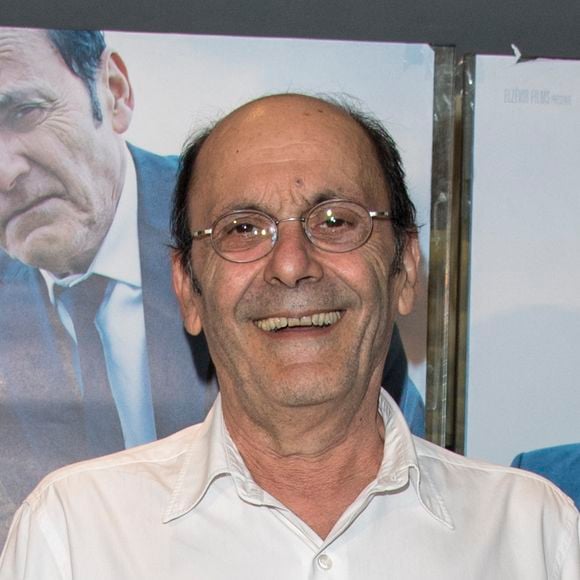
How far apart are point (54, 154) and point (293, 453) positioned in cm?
74

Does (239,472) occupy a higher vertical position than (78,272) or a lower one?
lower

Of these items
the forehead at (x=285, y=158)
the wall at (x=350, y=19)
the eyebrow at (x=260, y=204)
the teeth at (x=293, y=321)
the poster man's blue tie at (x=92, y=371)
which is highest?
the wall at (x=350, y=19)

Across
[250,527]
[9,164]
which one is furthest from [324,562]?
[9,164]

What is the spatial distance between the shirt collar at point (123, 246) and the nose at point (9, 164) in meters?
0.19

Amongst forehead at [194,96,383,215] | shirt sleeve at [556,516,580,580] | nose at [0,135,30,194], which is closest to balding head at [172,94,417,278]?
forehead at [194,96,383,215]

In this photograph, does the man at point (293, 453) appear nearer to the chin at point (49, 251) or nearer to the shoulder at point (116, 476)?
the shoulder at point (116, 476)

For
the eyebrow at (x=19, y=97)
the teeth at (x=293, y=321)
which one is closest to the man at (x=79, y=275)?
the eyebrow at (x=19, y=97)

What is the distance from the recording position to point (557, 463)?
78.4 inches

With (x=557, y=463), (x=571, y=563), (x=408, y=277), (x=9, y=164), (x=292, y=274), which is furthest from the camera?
(x=557, y=463)

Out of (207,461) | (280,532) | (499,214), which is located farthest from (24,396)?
(499,214)

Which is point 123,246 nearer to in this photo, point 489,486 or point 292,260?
point 292,260

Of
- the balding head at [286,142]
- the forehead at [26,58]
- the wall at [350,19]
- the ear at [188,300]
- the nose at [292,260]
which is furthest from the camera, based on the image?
the wall at [350,19]

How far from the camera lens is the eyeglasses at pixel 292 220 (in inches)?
56.3

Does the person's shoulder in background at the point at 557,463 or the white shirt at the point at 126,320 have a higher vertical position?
the white shirt at the point at 126,320
